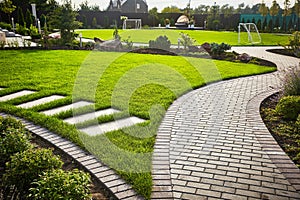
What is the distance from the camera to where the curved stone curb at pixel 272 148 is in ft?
8.98

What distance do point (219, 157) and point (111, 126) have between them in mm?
1511

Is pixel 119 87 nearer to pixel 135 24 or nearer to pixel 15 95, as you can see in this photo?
pixel 15 95

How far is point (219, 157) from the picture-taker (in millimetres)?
3123

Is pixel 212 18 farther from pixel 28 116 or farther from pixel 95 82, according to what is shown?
pixel 28 116

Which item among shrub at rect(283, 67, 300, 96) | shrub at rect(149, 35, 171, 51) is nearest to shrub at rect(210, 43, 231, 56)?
shrub at rect(149, 35, 171, 51)

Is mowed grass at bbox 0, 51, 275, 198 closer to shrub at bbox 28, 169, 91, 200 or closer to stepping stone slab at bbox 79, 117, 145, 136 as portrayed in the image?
stepping stone slab at bbox 79, 117, 145, 136

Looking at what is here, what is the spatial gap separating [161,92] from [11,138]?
3.27 m

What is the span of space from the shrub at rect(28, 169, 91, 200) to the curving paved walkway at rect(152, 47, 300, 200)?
686mm

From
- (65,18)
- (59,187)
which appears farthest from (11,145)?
(65,18)

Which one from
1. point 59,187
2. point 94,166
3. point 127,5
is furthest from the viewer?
point 127,5

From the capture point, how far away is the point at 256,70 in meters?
8.27

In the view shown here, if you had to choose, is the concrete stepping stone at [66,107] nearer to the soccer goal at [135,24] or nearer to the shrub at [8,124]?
the shrub at [8,124]

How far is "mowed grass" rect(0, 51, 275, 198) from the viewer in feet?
10.4

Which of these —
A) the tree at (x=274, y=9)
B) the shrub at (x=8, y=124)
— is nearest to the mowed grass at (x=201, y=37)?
the tree at (x=274, y=9)
